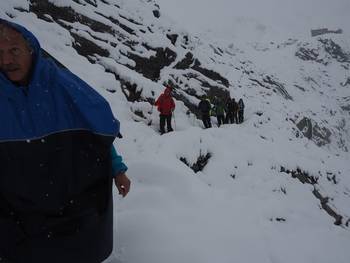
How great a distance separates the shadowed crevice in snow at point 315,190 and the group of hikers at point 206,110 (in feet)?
13.1

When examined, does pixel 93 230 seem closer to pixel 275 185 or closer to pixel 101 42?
pixel 275 185

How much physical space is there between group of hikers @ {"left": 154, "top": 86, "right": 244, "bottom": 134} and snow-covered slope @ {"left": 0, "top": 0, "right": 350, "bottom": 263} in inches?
24.3

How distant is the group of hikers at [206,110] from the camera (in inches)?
450

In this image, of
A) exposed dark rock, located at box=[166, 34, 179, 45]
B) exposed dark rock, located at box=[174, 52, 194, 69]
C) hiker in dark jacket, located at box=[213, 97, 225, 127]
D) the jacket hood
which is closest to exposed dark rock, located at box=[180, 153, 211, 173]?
the jacket hood

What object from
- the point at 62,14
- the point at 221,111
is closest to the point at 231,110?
the point at 221,111

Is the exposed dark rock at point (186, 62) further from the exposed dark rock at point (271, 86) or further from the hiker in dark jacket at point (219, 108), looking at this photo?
the exposed dark rock at point (271, 86)

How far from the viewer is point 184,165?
6031 millimetres

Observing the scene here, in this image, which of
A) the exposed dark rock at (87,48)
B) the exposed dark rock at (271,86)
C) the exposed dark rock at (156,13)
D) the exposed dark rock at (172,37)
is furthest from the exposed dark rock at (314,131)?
the exposed dark rock at (87,48)

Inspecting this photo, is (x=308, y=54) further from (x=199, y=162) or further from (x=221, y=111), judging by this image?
(x=199, y=162)

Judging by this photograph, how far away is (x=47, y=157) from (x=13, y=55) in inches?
26.7

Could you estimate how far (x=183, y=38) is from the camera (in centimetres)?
2323

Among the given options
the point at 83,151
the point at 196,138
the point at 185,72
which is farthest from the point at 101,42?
the point at 83,151

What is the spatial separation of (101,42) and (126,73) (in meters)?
2.81

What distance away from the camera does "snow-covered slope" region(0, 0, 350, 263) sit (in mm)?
3770
